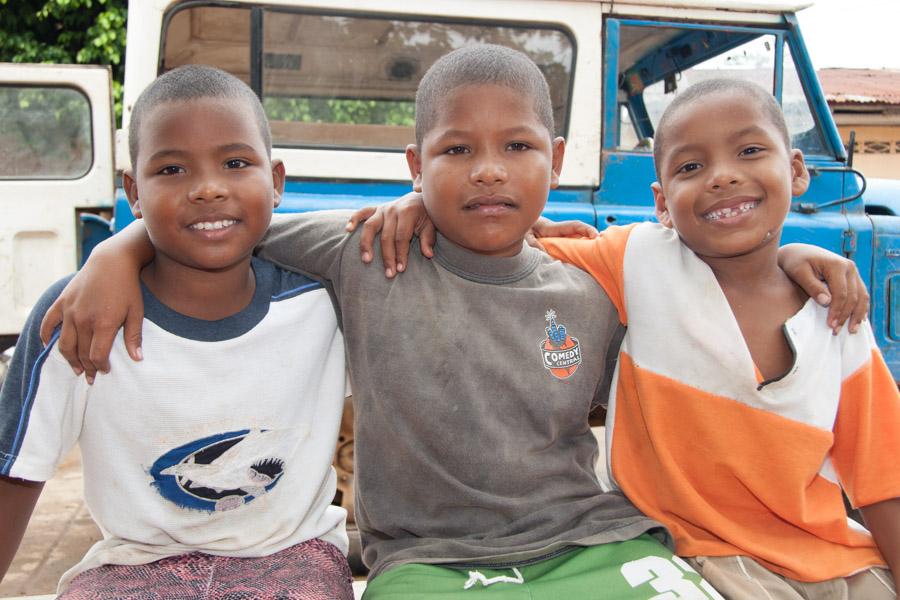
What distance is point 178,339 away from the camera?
1532mm

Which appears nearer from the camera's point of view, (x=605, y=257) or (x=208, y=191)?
(x=208, y=191)

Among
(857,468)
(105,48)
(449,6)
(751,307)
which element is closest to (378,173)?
(449,6)

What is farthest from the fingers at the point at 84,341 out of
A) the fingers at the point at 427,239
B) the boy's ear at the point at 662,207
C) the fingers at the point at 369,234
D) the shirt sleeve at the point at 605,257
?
the boy's ear at the point at 662,207

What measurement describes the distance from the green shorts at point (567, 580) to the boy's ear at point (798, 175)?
0.90 m

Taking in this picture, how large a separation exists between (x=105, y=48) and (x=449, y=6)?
7.60m

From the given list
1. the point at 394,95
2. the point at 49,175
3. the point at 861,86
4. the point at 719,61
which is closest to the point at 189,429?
the point at 394,95

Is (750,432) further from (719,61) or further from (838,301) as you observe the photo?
(719,61)

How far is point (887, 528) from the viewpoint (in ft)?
5.28

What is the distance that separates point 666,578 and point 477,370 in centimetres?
52

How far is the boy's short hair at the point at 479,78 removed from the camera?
1.67m

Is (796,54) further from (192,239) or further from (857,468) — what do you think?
(192,239)

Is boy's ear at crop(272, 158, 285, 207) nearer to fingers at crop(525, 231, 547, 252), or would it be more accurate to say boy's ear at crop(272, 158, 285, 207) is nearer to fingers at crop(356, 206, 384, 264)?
fingers at crop(356, 206, 384, 264)

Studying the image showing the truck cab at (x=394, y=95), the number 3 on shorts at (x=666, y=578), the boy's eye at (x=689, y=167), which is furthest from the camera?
the truck cab at (x=394, y=95)

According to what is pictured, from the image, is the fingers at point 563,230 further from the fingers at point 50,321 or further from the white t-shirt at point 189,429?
the fingers at point 50,321
